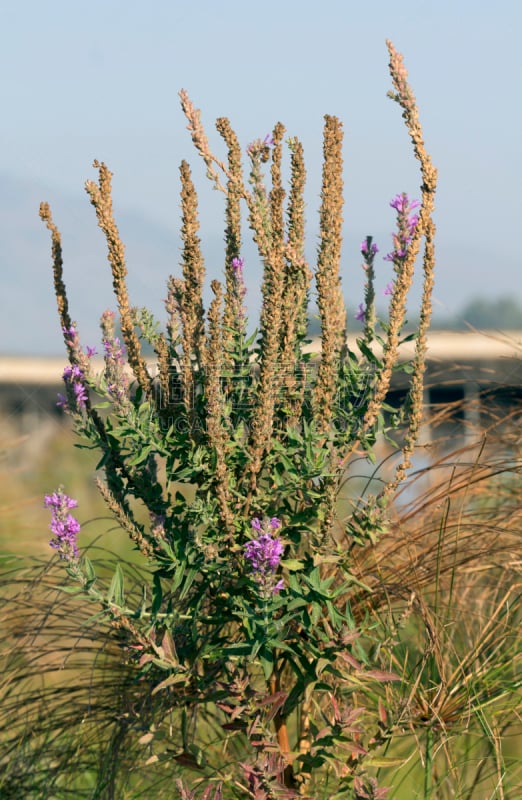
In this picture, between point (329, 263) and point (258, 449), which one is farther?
point (329, 263)

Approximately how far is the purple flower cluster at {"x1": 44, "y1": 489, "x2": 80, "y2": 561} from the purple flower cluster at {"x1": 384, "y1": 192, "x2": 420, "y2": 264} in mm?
1349

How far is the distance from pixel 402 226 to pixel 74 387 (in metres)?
1.25

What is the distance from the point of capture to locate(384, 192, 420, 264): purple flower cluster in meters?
3.19

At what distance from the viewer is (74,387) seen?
320 cm

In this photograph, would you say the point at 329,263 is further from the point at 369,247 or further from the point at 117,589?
the point at 117,589

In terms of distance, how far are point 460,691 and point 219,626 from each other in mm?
1056

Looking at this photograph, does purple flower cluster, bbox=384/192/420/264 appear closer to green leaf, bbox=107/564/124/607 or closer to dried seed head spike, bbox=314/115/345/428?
dried seed head spike, bbox=314/115/345/428

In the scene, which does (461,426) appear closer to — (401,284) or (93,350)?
(401,284)

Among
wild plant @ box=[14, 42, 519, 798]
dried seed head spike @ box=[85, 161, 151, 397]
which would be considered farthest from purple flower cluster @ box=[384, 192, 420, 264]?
dried seed head spike @ box=[85, 161, 151, 397]

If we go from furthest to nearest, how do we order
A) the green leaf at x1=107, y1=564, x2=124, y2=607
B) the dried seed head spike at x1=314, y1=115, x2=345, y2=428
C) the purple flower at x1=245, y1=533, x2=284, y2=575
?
the dried seed head spike at x1=314, y1=115, x2=345, y2=428 < the green leaf at x1=107, y1=564, x2=124, y2=607 < the purple flower at x1=245, y1=533, x2=284, y2=575

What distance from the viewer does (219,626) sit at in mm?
3338

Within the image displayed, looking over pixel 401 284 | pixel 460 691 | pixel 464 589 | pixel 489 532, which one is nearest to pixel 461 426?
pixel 464 589

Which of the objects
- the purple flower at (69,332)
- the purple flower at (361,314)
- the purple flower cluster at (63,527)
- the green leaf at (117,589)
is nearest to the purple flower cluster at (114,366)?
the purple flower at (69,332)

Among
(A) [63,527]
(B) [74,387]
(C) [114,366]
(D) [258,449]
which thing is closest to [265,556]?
(D) [258,449]
